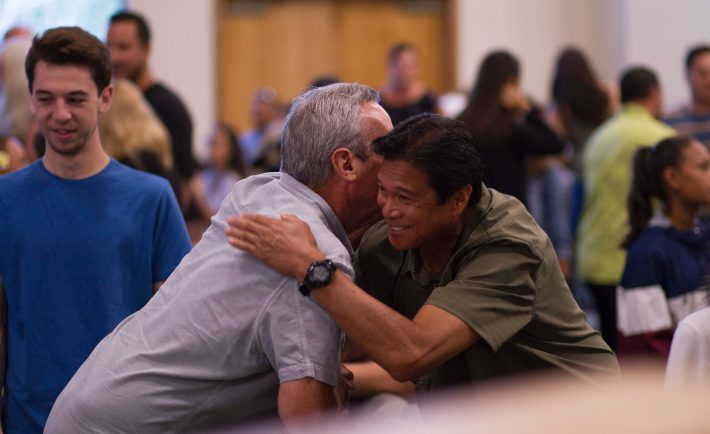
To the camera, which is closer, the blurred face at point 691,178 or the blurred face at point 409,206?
the blurred face at point 409,206

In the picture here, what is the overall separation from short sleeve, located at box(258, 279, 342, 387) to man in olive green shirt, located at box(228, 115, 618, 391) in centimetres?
4

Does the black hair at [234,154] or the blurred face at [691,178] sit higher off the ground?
the blurred face at [691,178]

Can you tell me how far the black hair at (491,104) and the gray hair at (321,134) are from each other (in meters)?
2.84

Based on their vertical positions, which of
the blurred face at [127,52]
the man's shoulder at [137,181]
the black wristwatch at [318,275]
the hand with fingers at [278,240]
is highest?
the blurred face at [127,52]

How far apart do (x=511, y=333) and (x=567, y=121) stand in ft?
14.9

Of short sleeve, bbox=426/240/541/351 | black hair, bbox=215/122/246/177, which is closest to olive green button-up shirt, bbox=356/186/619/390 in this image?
short sleeve, bbox=426/240/541/351

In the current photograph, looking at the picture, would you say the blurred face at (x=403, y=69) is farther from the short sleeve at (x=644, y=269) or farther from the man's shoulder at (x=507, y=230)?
the man's shoulder at (x=507, y=230)

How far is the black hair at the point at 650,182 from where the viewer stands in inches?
160

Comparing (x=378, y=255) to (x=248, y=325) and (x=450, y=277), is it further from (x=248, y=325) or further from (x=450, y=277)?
(x=248, y=325)

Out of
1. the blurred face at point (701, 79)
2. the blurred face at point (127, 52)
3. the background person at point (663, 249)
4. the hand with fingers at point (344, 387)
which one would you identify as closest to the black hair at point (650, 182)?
the background person at point (663, 249)

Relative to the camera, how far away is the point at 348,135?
7.35 feet

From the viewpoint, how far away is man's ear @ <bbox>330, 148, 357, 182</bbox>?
2232 mm

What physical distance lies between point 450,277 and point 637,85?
3.44m

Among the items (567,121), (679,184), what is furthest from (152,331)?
(567,121)
